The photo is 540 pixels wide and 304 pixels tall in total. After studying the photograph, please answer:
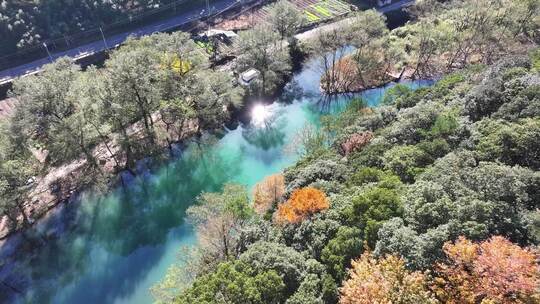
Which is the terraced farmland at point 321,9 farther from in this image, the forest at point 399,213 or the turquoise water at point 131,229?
the forest at point 399,213

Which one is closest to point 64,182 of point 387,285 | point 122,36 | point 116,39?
point 116,39

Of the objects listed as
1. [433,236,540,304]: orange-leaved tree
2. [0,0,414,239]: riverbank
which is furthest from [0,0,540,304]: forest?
[0,0,414,239]: riverbank

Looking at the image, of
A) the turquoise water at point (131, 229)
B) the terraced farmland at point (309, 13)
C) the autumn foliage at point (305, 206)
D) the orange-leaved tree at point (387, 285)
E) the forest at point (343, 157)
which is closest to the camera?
the orange-leaved tree at point (387, 285)

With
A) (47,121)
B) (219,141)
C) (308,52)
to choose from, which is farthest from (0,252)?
(308,52)

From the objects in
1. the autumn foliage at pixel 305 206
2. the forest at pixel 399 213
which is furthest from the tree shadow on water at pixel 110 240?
the autumn foliage at pixel 305 206

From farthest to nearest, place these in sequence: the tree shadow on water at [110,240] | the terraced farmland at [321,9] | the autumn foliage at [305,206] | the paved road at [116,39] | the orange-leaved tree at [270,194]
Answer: the terraced farmland at [321,9]
the paved road at [116,39]
the tree shadow on water at [110,240]
the orange-leaved tree at [270,194]
the autumn foliage at [305,206]

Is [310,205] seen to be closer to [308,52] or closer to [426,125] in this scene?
[426,125]

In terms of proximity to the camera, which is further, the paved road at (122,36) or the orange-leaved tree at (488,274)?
the paved road at (122,36)

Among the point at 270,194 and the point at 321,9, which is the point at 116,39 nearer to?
the point at 321,9
